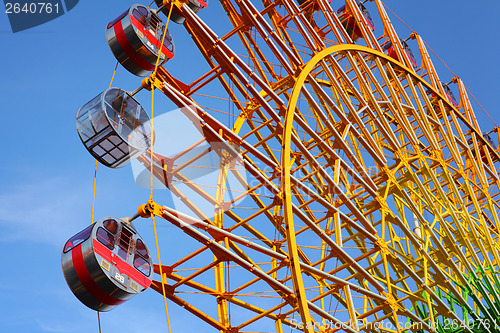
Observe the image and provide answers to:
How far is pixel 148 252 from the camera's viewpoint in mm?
13141

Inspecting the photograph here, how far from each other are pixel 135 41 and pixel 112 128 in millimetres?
2388

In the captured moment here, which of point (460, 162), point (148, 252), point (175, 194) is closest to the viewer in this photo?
point (148, 252)

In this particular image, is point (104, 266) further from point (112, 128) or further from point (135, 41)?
point (135, 41)

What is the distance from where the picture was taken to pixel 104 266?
38.2 feet

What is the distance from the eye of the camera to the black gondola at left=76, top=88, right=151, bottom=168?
1375 centimetres

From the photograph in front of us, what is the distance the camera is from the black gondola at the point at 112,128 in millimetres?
13750

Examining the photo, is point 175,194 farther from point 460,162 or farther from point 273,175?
point 460,162

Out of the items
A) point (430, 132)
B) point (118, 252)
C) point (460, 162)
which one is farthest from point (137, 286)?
point (460, 162)

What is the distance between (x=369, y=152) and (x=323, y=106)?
258 centimetres

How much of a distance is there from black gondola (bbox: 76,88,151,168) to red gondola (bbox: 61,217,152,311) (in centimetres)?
195

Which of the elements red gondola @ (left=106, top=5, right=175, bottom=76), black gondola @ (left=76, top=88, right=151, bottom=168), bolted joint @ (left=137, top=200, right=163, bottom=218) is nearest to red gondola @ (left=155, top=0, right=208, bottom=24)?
red gondola @ (left=106, top=5, right=175, bottom=76)

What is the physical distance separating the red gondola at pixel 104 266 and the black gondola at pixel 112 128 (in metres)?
1.95

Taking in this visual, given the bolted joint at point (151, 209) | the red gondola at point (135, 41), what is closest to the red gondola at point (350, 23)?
the red gondola at point (135, 41)

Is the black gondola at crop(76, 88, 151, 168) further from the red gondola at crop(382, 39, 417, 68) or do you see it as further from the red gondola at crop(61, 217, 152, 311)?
the red gondola at crop(382, 39, 417, 68)
